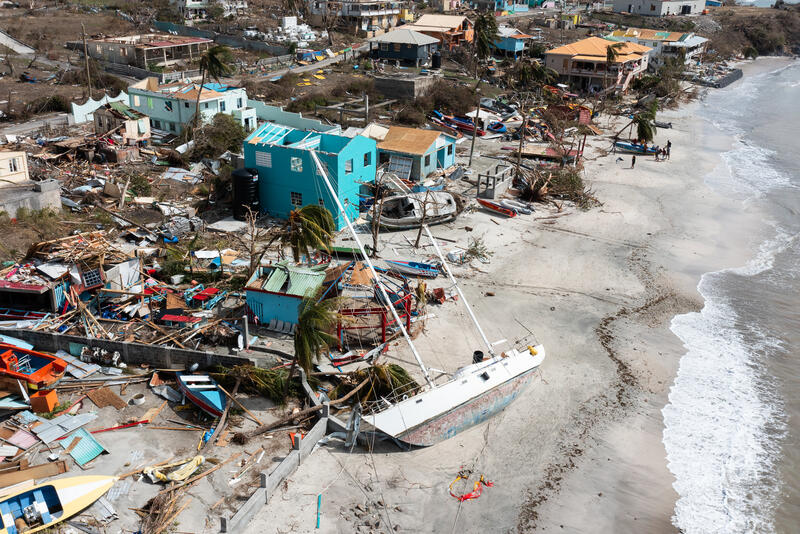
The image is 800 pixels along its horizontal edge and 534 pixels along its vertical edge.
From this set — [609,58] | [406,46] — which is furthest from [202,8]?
[609,58]

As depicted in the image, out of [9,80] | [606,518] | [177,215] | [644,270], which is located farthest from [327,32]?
[606,518]

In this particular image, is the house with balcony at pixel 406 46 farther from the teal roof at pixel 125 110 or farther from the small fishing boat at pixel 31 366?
the small fishing boat at pixel 31 366

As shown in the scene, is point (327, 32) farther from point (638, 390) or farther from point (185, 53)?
point (638, 390)

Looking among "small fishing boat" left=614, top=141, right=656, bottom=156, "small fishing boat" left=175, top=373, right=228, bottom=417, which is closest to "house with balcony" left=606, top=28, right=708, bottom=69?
"small fishing boat" left=614, top=141, right=656, bottom=156

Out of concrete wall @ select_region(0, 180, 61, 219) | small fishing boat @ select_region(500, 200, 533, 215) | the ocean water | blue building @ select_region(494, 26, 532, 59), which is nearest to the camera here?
the ocean water

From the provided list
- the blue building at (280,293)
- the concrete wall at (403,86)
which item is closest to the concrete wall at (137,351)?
the blue building at (280,293)

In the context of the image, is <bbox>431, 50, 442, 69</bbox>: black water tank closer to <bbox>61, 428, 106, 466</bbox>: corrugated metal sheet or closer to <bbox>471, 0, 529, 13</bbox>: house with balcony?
<bbox>471, 0, 529, 13</bbox>: house with balcony

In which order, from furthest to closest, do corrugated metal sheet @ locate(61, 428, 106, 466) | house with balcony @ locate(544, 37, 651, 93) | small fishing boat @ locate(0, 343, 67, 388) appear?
1. house with balcony @ locate(544, 37, 651, 93)
2. small fishing boat @ locate(0, 343, 67, 388)
3. corrugated metal sheet @ locate(61, 428, 106, 466)
